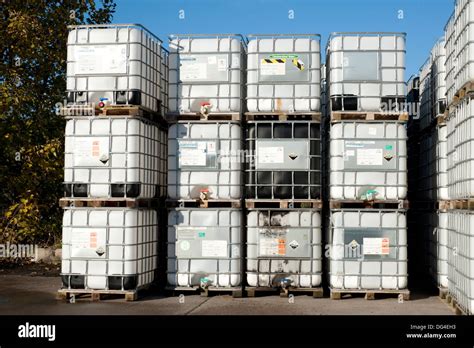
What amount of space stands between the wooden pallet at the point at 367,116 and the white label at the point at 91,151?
3837 millimetres

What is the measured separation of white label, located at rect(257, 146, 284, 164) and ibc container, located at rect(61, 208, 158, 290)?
228cm

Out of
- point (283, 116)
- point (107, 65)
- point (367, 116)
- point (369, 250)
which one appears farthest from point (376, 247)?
point (107, 65)

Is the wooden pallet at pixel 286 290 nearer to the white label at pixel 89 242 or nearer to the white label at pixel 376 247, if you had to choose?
the white label at pixel 376 247

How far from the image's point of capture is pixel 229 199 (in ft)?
32.1

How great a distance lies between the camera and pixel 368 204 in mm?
9539

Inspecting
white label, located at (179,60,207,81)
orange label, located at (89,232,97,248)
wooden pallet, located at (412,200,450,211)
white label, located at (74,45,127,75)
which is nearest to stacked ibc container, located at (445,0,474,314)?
wooden pallet, located at (412,200,450,211)

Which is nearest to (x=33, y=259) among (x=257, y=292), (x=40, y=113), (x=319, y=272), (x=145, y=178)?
(x=40, y=113)

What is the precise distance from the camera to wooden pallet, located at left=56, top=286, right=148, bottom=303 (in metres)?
9.25

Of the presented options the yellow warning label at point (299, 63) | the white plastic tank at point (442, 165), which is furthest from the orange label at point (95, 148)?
the white plastic tank at point (442, 165)

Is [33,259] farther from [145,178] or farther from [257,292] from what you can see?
[257,292]

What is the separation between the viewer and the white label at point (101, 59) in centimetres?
945

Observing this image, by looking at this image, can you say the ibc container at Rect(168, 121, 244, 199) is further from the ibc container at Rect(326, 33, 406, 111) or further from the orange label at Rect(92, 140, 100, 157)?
the ibc container at Rect(326, 33, 406, 111)

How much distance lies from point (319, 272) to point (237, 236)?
5.02 feet

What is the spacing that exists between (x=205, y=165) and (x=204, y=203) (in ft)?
2.14
